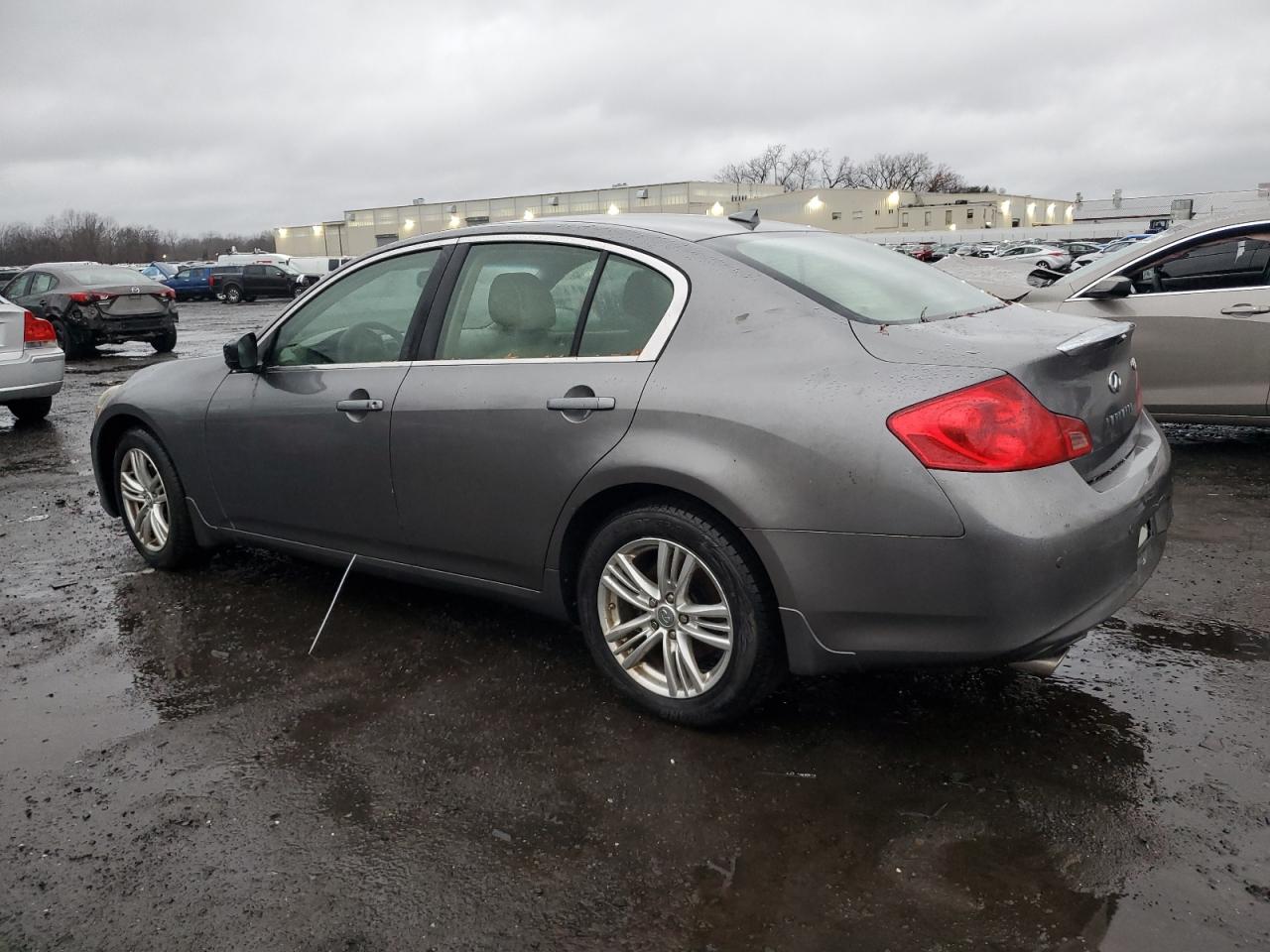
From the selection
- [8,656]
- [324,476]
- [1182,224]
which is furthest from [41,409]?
[1182,224]

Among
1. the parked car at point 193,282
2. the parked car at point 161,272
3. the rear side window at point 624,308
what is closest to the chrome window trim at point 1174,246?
the rear side window at point 624,308

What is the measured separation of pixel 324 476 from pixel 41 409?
25.5 feet

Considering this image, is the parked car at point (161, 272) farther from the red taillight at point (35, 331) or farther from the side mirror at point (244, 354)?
the side mirror at point (244, 354)

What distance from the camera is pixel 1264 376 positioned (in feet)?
20.1

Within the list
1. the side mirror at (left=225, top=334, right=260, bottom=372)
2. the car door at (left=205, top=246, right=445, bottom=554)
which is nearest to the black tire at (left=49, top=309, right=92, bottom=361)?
the car door at (left=205, top=246, right=445, bottom=554)

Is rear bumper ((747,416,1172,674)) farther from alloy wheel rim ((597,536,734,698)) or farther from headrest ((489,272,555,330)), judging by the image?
headrest ((489,272,555,330))

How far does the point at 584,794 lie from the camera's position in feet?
9.28

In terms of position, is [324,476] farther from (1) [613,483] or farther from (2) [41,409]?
(2) [41,409]

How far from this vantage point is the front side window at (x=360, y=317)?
3865 millimetres

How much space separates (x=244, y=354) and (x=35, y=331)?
677 cm

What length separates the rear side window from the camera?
3176 mm

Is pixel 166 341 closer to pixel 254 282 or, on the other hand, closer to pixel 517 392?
pixel 517 392

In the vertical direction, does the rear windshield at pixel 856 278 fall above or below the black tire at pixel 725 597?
above

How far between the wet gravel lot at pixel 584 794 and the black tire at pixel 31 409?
6.73 m
